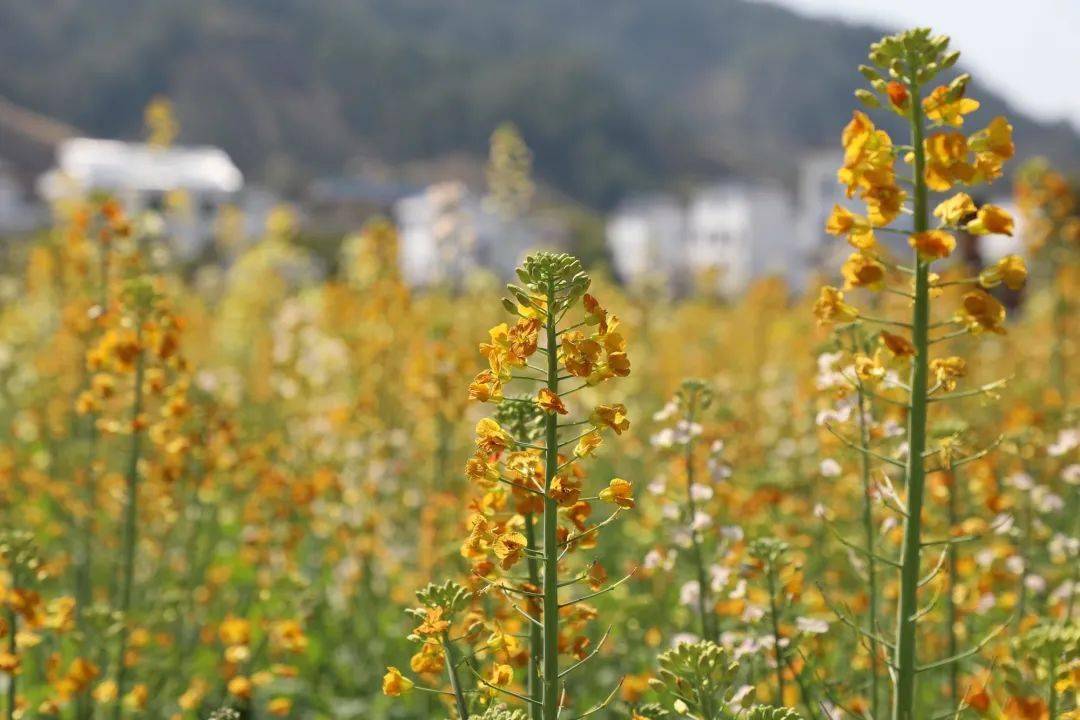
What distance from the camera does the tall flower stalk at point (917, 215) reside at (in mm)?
2115

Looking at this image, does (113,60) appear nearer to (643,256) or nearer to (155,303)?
(643,256)

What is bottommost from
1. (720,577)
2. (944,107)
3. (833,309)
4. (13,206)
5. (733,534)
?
(720,577)

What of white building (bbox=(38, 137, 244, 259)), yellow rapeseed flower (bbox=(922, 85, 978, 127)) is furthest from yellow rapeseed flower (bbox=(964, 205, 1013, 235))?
white building (bbox=(38, 137, 244, 259))

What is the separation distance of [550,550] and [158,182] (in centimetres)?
1297

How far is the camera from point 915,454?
2.18m

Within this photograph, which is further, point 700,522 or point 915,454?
point 700,522

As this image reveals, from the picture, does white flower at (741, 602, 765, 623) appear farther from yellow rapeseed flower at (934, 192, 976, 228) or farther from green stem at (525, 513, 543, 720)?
yellow rapeseed flower at (934, 192, 976, 228)

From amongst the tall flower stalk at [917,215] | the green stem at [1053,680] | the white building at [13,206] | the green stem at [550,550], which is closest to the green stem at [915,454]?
the tall flower stalk at [917,215]

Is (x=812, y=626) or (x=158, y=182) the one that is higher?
(x=158, y=182)

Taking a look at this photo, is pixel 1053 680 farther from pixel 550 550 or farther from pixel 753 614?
pixel 550 550

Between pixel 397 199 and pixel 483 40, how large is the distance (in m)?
113

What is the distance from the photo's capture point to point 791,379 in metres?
8.91

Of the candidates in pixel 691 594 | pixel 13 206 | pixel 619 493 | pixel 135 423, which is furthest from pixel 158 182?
pixel 13 206

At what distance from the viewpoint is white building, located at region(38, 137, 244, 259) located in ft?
32.8
